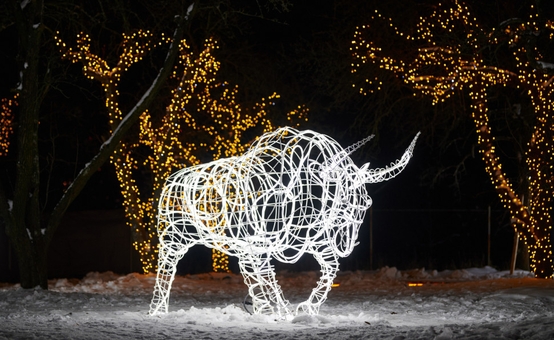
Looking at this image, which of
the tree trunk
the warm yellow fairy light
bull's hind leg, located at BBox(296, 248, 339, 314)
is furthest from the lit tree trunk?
the warm yellow fairy light

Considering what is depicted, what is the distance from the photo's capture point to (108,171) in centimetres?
2766

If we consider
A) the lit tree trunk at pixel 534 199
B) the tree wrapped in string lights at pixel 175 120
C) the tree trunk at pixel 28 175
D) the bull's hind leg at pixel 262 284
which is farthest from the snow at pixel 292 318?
the tree wrapped in string lights at pixel 175 120

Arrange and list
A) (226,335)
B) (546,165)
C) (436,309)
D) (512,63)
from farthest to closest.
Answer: (512,63) → (546,165) → (436,309) → (226,335)

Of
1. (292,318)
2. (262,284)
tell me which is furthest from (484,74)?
(292,318)

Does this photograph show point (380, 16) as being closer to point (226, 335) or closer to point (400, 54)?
point (400, 54)

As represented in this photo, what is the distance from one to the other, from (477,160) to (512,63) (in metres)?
10.3

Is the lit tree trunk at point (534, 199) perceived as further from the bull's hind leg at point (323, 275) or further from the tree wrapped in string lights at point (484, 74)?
the bull's hind leg at point (323, 275)

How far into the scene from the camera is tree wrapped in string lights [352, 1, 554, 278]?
1639cm

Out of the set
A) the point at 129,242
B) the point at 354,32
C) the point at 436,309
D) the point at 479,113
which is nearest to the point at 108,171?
the point at 129,242

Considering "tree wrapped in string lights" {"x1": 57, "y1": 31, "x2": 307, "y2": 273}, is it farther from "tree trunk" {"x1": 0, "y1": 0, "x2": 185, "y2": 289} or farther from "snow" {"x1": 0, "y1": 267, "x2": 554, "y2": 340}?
"tree trunk" {"x1": 0, "y1": 0, "x2": 185, "y2": 289}

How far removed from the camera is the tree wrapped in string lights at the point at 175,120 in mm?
18750

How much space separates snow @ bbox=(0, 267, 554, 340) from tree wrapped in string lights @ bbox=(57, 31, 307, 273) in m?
2.07

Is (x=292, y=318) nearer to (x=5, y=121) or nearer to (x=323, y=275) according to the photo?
(x=323, y=275)

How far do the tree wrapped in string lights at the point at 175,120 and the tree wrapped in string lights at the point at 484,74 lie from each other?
384 centimetres
